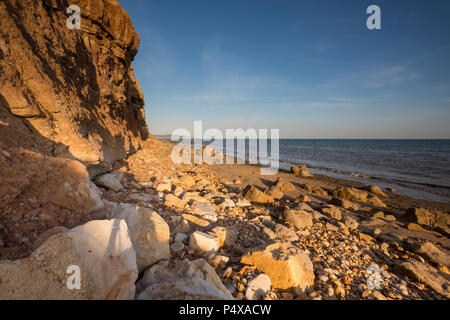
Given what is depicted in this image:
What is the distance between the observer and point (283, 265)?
2594 millimetres

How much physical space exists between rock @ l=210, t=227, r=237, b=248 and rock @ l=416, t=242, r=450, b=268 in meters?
4.92

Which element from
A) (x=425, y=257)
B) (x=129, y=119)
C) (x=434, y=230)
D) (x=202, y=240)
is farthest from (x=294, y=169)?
(x=202, y=240)

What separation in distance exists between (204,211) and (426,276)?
4.60 metres

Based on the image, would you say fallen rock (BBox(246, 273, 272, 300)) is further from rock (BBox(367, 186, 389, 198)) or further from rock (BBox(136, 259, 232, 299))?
rock (BBox(367, 186, 389, 198))

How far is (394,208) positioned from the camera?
8547 millimetres

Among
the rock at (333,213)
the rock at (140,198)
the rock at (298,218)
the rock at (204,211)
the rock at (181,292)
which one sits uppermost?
the rock at (140,198)

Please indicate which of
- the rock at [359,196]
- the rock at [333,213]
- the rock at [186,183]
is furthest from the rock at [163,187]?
the rock at [359,196]

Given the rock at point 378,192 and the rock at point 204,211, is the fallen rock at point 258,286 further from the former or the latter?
the rock at point 378,192

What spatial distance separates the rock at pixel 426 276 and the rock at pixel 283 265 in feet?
7.98

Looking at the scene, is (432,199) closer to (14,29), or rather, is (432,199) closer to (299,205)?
(299,205)

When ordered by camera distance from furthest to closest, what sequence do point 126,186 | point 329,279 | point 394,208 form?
point 394,208
point 126,186
point 329,279

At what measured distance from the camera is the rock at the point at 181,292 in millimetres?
1624

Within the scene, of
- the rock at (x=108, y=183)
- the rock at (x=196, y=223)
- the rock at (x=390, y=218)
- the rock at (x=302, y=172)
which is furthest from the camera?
the rock at (x=302, y=172)
